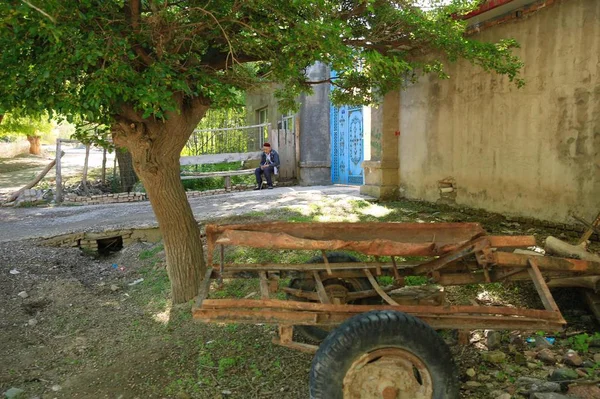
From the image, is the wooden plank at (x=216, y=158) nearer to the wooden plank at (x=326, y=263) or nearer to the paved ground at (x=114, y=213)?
the paved ground at (x=114, y=213)

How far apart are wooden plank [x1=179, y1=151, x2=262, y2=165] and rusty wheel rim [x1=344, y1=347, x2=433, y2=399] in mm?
11224

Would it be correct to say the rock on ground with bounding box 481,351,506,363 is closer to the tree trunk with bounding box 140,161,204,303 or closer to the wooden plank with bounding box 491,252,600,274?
the wooden plank with bounding box 491,252,600,274

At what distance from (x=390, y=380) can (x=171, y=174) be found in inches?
139

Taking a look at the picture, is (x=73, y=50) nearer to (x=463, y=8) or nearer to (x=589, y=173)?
(x=463, y=8)

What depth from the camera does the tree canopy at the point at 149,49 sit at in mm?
3607

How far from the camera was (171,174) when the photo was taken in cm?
525

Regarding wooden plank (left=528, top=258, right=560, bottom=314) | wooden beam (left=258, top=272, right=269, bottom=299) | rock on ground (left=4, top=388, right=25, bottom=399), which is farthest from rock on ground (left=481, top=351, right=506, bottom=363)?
rock on ground (left=4, top=388, right=25, bottom=399)

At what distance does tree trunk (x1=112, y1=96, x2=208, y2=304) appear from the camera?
16.1 ft

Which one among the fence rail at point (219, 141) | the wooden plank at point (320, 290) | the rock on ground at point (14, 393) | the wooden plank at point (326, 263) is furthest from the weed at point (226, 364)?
the fence rail at point (219, 141)

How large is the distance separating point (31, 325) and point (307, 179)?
31.3 feet

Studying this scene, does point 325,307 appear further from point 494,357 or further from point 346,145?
point 346,145

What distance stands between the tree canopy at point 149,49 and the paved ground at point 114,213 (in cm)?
437

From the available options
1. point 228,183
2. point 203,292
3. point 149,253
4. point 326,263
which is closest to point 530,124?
point 326,263

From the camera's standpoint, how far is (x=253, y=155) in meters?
14.1
